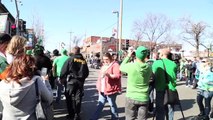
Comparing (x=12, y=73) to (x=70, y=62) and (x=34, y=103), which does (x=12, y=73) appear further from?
(x=70, y=62)

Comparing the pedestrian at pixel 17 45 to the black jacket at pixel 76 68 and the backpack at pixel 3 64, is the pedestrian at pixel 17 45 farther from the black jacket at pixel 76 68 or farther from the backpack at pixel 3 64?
the black jacket at pixel 76 68

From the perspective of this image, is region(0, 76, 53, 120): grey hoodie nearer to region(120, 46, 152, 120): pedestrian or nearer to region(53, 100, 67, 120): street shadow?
region(120, 46, 152, 120): pedestrian

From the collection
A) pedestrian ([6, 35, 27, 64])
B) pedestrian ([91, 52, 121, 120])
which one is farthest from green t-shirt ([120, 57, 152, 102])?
pedestrian ([6, 35, 27, 64])

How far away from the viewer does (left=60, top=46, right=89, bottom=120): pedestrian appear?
7.94 meters

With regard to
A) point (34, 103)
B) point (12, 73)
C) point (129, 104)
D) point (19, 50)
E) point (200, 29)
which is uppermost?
point (200, 29)

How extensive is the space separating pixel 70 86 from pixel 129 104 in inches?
105

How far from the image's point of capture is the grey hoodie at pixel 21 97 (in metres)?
3.34

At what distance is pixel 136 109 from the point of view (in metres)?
5.77

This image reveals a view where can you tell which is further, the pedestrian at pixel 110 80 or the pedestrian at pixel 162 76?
the pedestrian at pixel 110 80

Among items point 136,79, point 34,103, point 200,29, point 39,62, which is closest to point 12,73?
point 34,103

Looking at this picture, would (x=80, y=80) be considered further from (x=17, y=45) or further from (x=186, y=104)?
(x=186, y=104)

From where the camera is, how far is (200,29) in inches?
2073

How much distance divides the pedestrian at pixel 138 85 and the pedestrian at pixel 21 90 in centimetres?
243

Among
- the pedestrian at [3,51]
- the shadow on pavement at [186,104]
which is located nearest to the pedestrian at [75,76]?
the pedestrian at [3,51]
